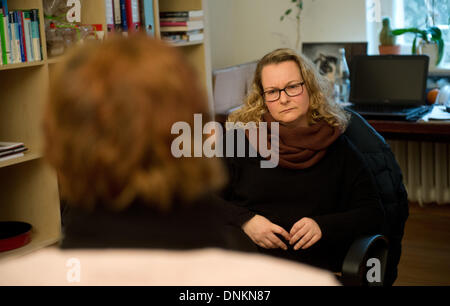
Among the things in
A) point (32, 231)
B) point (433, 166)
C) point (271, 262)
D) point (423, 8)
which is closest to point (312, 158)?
point (271, 262)

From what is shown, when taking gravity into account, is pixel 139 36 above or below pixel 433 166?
above

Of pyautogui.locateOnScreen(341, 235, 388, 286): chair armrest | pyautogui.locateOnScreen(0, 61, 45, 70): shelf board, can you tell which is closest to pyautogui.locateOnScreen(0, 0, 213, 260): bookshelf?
pyautogui.locateOnScreen(0, 61, 45, 70): shelf board

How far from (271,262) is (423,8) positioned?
378 centimetres

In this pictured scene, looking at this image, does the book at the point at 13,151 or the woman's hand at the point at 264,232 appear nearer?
the woman's hand at the point at 264,232

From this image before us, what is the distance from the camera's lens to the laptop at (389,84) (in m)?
3.53

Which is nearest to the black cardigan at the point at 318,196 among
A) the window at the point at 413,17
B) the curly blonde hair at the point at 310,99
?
the curly blonde hair at the point at 310,99

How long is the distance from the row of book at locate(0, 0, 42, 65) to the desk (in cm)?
181

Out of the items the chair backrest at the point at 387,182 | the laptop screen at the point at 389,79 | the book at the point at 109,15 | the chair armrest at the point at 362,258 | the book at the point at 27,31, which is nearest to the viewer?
the chair armrest at the point at 362,258

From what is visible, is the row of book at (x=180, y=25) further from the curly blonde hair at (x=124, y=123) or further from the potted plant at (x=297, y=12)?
the curly blonde hair at (x=124, y=123)

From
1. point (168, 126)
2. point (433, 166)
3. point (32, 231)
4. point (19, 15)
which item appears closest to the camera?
point (168, 126)

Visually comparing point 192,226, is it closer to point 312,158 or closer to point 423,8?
point 312,158

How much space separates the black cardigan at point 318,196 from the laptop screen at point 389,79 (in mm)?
1694

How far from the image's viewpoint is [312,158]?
198 centimetres

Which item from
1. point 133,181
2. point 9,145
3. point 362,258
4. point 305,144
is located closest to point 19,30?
point 9,145
